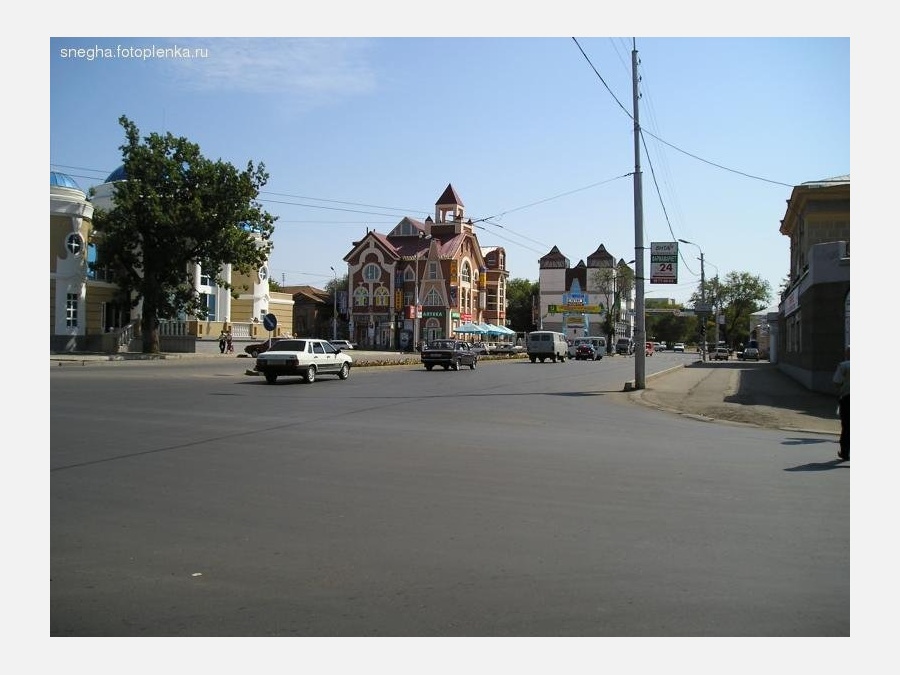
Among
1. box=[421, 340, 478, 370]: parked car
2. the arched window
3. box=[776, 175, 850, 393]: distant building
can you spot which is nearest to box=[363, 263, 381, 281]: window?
the arched window

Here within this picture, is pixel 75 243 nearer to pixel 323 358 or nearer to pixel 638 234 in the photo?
pixel 323 358

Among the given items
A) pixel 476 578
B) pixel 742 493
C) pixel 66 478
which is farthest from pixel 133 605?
pixel 742 493

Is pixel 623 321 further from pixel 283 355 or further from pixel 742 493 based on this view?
pixel 742 493

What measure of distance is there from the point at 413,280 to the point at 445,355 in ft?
152

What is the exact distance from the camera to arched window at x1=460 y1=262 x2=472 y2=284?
86.2 metres

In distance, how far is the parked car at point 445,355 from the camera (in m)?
38.4

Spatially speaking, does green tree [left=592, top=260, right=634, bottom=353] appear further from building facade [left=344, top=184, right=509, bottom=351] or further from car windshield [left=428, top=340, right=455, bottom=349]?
car windshield [left=428, top=340, right=455, bottom=349]

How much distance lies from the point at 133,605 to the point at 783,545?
15.7 feet

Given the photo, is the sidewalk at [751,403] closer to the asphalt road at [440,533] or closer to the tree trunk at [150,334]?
the asphalt road at [440,533]

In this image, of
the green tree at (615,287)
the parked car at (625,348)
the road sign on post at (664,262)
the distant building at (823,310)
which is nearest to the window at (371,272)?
the green tree at (615,287)

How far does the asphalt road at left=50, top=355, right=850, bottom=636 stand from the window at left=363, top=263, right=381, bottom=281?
72035 millimetres

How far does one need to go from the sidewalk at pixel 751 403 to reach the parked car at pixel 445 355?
11.5 meters

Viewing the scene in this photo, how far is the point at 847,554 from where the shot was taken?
5.90 m

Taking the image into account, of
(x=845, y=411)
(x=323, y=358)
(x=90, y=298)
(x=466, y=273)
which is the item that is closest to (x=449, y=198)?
(x=466, y=273)
